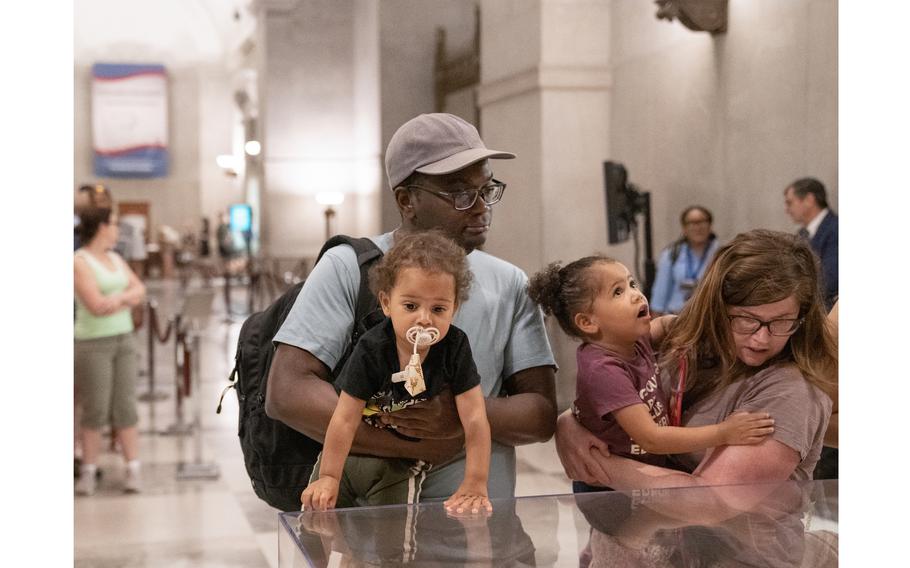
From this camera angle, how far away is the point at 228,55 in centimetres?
4225

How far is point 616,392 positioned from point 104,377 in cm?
598

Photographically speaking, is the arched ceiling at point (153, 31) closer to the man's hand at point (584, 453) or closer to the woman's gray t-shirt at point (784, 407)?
the man's hand at point (584, 453)

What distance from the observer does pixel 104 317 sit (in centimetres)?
773

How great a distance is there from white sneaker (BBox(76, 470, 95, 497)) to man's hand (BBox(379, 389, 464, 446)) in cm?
611

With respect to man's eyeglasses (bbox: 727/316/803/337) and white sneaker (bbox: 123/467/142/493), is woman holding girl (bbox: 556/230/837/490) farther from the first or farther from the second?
white sneaker (bbox: 123/467/142/493)

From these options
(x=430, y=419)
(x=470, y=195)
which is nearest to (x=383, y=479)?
(x=430, y=419)

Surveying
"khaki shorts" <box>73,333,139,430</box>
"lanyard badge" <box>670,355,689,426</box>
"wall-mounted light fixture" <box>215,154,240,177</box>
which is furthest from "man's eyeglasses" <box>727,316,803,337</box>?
"wall-mounted light fixture" <box>215,154,240,177</box>

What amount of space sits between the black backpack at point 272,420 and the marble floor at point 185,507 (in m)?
3.58

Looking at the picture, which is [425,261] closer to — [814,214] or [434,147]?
[434,147]

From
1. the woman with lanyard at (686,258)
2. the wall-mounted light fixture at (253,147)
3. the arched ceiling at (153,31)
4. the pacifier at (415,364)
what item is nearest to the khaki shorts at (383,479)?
the pacifier at (415,364)

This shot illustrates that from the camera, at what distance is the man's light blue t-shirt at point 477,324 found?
8.57ft

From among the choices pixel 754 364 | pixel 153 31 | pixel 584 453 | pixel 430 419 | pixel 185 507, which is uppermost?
pixel 153 31
